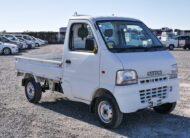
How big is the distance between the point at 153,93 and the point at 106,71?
984 mm

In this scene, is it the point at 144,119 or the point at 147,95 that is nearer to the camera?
the point at 147,95

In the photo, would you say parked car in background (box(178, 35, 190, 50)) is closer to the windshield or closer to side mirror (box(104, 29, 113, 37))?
the windshield

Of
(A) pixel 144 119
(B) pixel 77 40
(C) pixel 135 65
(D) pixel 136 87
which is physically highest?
(B) pixel 77 40

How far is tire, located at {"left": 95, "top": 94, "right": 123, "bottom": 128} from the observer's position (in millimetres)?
5312

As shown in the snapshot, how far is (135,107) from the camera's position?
5.23 meters

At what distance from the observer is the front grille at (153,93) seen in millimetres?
5359

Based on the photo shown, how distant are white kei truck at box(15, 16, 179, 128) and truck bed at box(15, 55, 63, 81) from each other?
0.02m

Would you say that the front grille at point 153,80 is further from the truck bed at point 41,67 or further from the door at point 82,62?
the truck bed at point 41,67

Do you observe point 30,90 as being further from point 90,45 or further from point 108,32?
point 108,32

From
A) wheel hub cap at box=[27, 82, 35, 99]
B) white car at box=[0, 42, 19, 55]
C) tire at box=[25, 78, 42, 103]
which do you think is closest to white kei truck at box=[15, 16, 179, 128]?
tire at box=[25, 78, 42, 103]

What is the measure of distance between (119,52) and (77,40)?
1210mm

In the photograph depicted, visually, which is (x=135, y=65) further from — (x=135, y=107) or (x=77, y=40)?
(x=77, y=40)

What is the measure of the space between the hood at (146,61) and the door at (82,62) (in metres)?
0.62

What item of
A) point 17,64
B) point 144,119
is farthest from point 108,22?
point 17,64
